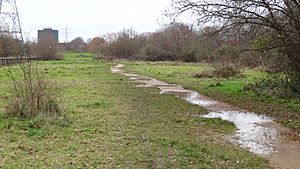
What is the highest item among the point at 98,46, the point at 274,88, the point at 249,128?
the point at 98,46

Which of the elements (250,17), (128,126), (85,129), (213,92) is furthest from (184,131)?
(213,92)

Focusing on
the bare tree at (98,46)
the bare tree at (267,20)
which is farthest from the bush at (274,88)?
the bare tree at (98,46)

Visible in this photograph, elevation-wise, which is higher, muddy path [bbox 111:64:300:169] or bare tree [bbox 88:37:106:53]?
bare tree [bbox 88:37:106:53]

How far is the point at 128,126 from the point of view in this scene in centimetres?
1132

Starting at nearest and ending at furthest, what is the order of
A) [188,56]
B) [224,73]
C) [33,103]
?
[33,103] < [224,73] < [188,56]

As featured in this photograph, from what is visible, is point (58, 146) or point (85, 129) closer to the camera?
point (58, 146)

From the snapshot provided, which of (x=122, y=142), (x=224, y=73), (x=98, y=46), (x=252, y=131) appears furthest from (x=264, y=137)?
(x=98, y=46)

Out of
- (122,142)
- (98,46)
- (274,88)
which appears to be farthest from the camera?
(98,46)

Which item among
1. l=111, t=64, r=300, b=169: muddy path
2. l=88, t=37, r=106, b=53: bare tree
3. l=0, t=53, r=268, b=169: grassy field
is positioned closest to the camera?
l=0, t=53, r=268, b=169: grassy field

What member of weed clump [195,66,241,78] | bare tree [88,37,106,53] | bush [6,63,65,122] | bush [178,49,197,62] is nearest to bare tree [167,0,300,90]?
bush [6,63,65,122]

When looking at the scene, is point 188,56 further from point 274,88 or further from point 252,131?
point 252,131

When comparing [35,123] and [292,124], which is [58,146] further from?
[292,124]

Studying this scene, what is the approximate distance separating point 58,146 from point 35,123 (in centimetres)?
242

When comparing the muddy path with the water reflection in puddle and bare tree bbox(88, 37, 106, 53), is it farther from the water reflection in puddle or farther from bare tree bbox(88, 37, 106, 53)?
bare tree bbox(88, 37, 106, 53)
